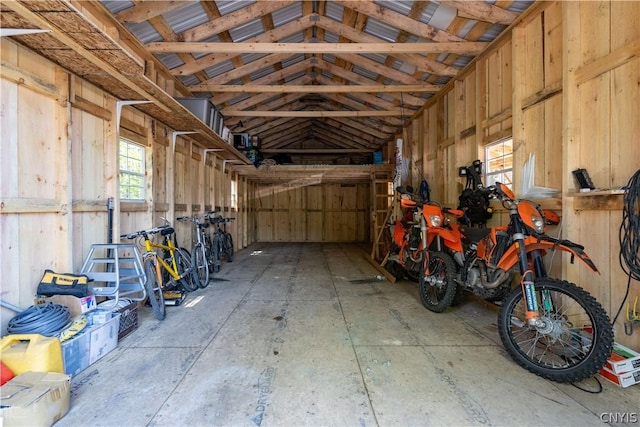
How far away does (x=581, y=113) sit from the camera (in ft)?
8.00

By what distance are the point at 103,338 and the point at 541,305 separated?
3277 millimetres

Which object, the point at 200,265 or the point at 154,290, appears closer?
the point at 154,290

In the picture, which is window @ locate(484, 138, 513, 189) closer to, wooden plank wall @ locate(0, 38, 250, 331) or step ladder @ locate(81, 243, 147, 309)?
step ladder @ locate(81, 243, 147, 309)

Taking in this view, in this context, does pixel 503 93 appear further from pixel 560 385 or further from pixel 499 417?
pixel 499 417

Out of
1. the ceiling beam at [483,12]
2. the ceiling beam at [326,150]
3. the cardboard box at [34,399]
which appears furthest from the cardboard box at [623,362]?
the ceiling beam at [326,150]

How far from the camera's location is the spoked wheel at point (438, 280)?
10.3 ft

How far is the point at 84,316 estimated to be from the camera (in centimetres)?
233

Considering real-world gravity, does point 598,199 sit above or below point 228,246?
above

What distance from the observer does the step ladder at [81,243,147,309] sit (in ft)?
8.54

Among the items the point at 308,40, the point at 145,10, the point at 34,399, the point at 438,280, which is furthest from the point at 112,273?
the point at 308,40

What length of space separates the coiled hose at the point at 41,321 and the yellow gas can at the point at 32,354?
0.39 ft

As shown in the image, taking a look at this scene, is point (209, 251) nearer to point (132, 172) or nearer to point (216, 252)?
point (216, 252)

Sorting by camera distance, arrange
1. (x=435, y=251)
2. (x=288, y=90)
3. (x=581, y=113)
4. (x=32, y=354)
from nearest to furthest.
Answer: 1. (x=32, y=354)
2. (x=581, y=113)
3. (x=435, y=251)
4. (x=288, y=90)

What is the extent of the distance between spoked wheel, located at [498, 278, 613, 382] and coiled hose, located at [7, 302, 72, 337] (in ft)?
10.4
